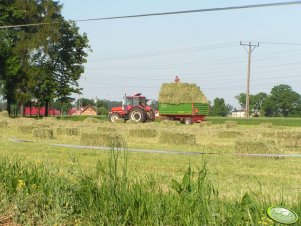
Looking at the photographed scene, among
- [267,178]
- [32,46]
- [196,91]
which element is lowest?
[267,178]

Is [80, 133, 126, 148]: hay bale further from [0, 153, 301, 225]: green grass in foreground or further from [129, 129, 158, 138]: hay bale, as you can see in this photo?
[0, 153, 301, 225]: green grass in foreground

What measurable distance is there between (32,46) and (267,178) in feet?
180

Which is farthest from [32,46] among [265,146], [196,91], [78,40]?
[265,146]

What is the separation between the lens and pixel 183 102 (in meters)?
47.8

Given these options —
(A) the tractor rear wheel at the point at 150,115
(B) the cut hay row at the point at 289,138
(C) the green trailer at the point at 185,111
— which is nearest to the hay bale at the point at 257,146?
(B) the cut hay row at the point at 289,138

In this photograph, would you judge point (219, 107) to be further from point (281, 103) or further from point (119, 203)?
point (119, 203)

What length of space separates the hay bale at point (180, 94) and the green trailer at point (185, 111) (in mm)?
359

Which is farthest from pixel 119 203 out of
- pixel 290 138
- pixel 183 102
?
pixel 183 102

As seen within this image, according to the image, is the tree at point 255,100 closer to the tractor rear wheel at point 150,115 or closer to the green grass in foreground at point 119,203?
the tractor rear wheel at point 150,115

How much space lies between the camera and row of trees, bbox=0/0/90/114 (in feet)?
198

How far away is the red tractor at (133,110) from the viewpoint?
4362 cm

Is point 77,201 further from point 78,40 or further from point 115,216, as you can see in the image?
point 78,40

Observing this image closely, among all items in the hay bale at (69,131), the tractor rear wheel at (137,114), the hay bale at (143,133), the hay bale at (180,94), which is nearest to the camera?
the hay bale at (143,133)

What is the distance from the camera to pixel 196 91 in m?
49.4
